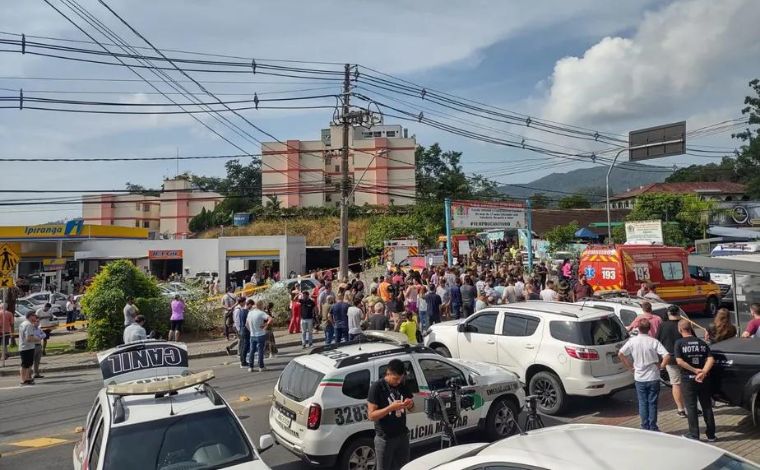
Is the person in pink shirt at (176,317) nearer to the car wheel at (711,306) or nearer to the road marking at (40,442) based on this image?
the road marking at (40,442)

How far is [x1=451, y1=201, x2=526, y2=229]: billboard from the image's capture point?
83.0ft

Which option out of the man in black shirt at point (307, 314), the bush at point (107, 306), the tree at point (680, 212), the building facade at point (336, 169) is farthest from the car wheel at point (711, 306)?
the building facade at point (336, 169)

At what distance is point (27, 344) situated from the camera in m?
13.3

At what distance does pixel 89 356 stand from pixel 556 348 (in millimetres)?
14075

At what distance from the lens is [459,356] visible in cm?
1109

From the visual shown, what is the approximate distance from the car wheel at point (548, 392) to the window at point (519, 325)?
761 millimetres

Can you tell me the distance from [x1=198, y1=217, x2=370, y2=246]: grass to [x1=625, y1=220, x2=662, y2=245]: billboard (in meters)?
31.7

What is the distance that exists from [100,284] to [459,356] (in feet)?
40.5

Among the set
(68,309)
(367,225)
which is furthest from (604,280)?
(367,225)

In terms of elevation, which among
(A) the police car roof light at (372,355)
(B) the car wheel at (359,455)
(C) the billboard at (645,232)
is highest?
(C) the billboard at (645,232)

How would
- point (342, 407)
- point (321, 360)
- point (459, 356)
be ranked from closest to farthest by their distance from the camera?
point (342, 407) < point (321, 360) < point (459, 356)

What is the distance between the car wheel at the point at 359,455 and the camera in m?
6.68

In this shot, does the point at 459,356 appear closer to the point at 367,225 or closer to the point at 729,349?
the point at 729,349

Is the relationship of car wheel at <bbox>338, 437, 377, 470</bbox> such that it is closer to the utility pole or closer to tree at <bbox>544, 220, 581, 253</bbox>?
the utility pole
